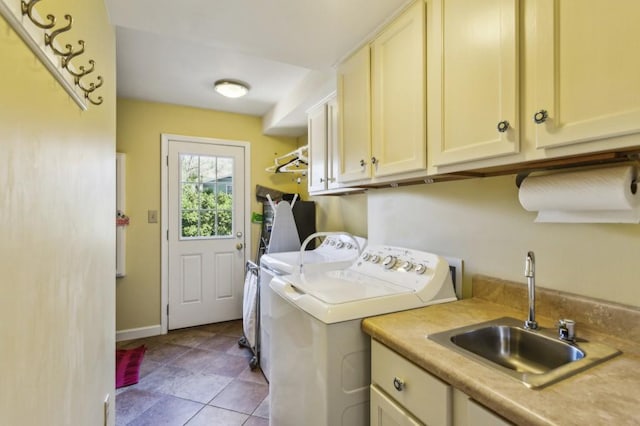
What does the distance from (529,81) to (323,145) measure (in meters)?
1.70

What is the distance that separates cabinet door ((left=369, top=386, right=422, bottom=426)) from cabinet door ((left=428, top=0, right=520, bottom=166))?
2.84 ft

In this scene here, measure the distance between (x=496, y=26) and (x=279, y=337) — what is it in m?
1.55

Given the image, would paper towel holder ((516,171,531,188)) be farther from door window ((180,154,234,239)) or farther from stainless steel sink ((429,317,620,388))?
door window ((180,154,234,239))

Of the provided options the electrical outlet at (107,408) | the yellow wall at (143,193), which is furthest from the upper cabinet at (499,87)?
the yellow wall at (143,193)

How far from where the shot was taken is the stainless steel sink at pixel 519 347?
89 cm

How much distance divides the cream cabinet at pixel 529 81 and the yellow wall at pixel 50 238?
48.4 inches

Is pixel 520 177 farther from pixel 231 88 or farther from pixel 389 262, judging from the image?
pixel 231 88

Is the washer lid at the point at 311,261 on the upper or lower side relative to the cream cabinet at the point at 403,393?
upper

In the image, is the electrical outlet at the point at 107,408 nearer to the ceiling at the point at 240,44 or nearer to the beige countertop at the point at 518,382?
the beige countertop at the point at 518,382

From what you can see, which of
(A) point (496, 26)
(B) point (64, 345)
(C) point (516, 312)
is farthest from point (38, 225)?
(C) point (516, 312)

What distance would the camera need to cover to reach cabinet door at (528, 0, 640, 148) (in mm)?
724

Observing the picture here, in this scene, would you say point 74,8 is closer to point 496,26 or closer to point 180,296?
point 496,26

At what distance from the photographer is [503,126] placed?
960mm

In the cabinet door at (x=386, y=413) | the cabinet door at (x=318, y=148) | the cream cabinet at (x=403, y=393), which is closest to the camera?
the cream cabinet at (x=403, y=393)
